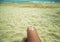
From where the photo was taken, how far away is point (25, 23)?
7.20 ft

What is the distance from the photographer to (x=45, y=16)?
2490mm

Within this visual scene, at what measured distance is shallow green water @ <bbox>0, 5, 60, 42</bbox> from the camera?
1.78m

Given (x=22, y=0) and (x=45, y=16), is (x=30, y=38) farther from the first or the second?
(x=22, y=0)

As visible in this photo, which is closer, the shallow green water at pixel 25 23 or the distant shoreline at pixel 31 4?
the shallow green water at pixel 25 23

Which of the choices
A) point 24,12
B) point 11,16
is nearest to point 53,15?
point 24,12

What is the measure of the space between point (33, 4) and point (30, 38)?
6.66 ft

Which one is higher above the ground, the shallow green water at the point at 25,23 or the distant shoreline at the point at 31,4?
the distant shoreline at the point at 31,4

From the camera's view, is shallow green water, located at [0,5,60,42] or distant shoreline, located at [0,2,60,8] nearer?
shallow green water, located at [0,5,60,42]

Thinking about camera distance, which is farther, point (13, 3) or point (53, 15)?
point (13, 3)

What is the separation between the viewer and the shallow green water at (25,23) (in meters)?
1.78

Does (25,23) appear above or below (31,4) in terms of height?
below

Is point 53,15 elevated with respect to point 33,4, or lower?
lower

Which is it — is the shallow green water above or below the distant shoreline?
below

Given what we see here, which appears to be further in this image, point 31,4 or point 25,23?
point 31,4
